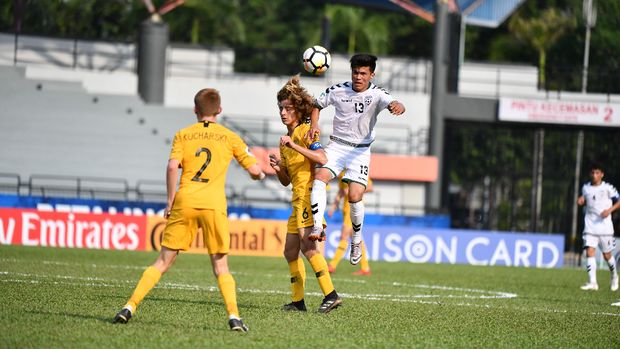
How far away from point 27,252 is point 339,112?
37.6 feet

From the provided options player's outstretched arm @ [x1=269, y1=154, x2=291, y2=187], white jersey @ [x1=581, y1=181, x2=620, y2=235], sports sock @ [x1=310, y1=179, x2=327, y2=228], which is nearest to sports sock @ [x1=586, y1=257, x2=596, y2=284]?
white jersey @ [x1=581, y1=181, x2=620, y2=235]

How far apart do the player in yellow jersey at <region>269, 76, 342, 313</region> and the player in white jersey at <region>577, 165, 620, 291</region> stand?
9.43 metres

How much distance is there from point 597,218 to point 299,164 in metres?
10.2

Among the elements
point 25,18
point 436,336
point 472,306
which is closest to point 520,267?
point 472,306

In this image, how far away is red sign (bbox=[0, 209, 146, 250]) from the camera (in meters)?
27.2

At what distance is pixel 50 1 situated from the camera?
47.0 meters

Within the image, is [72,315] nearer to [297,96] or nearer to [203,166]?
[203,166]

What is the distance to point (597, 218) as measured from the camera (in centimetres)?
2078

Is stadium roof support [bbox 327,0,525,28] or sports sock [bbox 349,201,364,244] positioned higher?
stadium roof support [bbox 327,0,525,28]

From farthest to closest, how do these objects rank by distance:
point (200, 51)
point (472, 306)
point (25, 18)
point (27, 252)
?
point (25, 18) → point (200, 51) → point (27, 252) → point (472, 306)

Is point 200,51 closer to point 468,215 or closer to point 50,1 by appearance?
point 50,1

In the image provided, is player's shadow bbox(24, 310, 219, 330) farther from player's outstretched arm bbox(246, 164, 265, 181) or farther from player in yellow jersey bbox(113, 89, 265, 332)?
player's outstretched arm bbox(246, 164, 265, 181)

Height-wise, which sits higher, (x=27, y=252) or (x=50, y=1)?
(x=50, y=1)

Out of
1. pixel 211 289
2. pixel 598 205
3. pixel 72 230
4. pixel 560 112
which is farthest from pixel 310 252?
pixel 560 112
